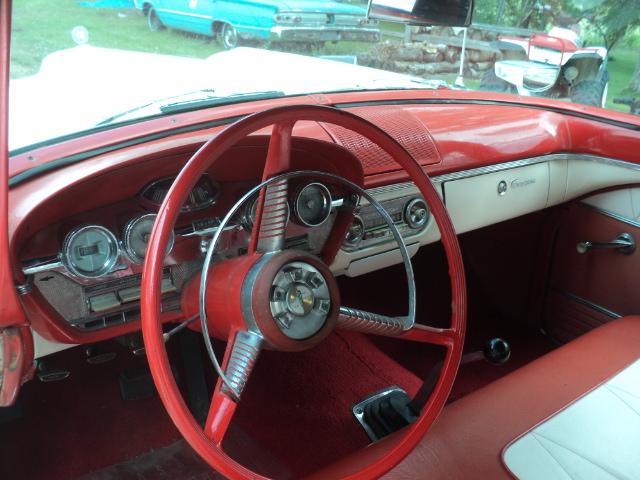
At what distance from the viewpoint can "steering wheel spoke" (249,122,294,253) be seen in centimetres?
130

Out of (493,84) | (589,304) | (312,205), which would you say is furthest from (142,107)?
(589,304)

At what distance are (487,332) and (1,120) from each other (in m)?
2.38

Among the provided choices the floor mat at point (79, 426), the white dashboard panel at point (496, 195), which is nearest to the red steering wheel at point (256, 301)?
the white dashboard panel at point (496, 195)

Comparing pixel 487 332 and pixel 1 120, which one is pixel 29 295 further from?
pixel 487 332

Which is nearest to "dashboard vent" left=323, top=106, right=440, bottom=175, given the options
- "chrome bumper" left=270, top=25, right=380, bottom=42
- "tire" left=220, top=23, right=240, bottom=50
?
"chrome bumper" left=270, top=25, right=380, bottom=42

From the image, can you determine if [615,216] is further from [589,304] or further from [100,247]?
[100,247]

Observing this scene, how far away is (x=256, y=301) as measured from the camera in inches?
47.6

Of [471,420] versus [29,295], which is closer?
[29,295]

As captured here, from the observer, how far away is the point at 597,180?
2.45 metres

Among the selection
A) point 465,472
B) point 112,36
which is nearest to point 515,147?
point 465,472

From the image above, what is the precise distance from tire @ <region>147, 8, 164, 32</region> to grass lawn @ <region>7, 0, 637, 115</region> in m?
0.01

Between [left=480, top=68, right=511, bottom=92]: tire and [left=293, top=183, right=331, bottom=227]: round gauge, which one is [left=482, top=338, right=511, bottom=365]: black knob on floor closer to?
[left=293, top=183, right=331, bottom=227]: round gauge

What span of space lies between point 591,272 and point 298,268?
5.77 feet

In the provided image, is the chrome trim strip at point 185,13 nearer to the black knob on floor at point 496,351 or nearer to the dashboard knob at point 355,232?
the dashboard knob at point 355,232
